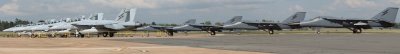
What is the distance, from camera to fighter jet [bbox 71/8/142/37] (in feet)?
218

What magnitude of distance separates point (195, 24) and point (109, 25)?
2173 cm

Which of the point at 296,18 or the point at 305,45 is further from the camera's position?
the point at 296,18

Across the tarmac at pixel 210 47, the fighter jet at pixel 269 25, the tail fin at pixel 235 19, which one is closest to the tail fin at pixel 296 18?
the fighter jet at pixel 269 25

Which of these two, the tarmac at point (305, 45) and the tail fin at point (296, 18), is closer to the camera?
the tarmac at point (305, 45)

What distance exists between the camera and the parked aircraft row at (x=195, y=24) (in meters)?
67.1

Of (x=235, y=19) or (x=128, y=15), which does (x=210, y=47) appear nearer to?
(x=128, y=15)

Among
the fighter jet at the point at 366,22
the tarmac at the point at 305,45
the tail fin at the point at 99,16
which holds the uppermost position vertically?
the tail fin at the point at 99,16

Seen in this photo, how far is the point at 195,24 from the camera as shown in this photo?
3423 inches

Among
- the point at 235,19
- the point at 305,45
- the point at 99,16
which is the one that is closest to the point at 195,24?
the point at 235,19

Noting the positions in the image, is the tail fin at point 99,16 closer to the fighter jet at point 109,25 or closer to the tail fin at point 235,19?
the fighter jet at point 109,25

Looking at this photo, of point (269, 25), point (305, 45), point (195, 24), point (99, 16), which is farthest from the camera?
point (195, 24)

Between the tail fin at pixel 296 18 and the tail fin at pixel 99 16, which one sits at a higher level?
the tail fin at pixel 99 16

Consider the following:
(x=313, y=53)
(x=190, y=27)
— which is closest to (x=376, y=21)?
(x=190, y=27)

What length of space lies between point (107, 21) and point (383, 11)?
32.6 metres
